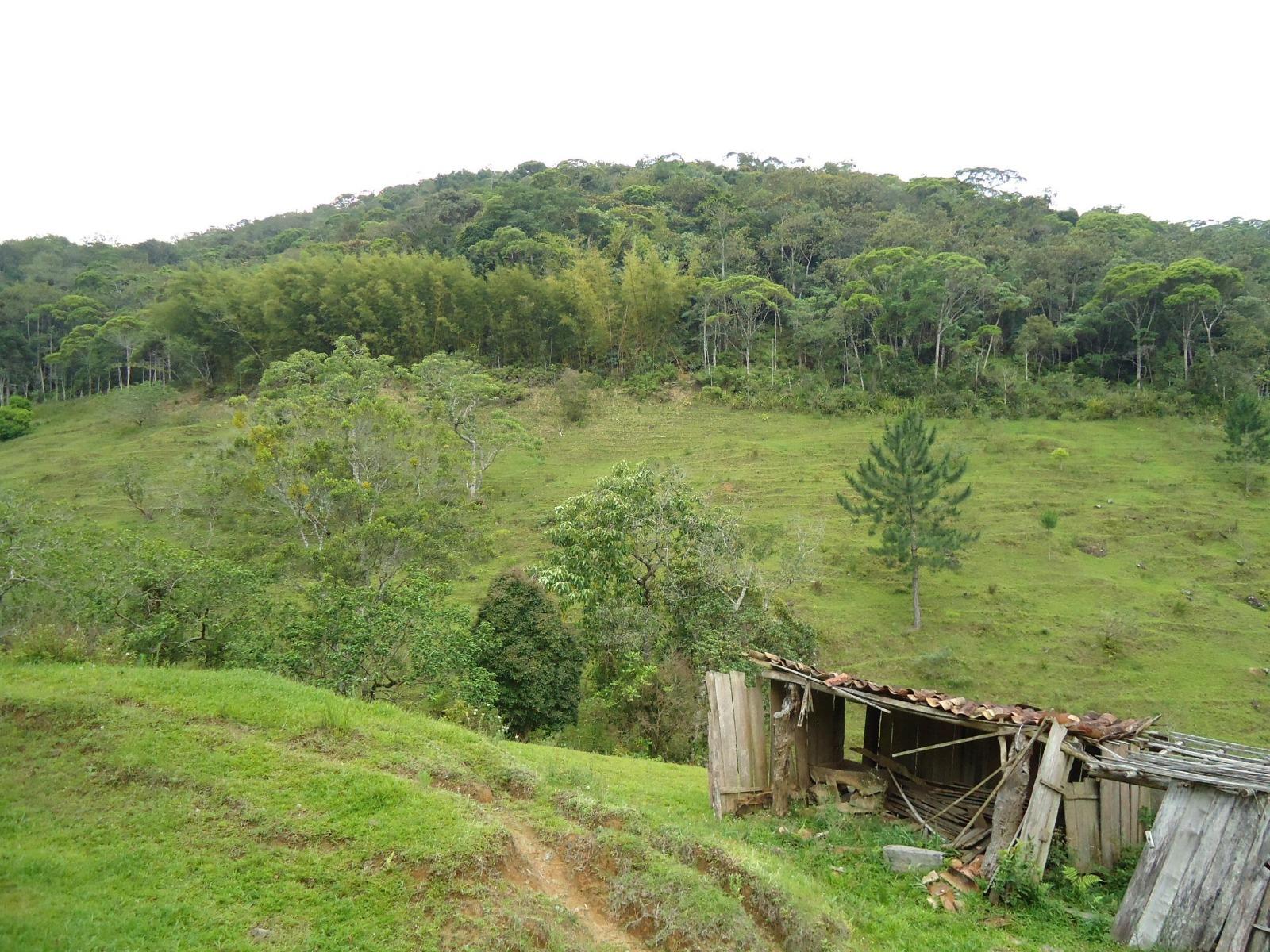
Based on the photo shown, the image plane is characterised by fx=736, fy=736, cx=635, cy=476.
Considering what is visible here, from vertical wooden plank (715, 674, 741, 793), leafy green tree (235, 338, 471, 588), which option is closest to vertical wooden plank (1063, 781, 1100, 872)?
vertical wooden plank (715, 674, 741, 793)

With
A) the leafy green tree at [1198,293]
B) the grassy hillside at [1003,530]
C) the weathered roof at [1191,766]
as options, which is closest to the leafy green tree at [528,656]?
the grassy hillside at [1003,530]

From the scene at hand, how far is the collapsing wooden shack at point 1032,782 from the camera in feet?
22.2

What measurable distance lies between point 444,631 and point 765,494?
2078cm

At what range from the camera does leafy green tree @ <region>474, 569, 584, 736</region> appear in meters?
15.4

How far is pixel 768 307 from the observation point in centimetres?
5050

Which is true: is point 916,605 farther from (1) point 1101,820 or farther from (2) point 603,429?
(2) point 603,429

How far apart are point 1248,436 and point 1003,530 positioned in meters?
12.3

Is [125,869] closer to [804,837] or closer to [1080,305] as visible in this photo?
[804,837]

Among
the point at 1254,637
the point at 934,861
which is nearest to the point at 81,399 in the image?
the point at 934,861

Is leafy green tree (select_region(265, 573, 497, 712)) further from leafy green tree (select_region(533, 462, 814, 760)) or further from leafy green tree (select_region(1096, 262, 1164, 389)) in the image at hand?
leafy green tree (select_region(1096, 262, 1164, 389))

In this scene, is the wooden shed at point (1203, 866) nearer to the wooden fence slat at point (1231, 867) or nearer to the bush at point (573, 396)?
the wooden fence slat at point (1231, 867)

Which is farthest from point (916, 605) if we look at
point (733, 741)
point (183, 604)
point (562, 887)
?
point (183, 604)

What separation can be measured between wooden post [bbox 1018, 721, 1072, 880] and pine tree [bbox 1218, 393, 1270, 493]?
104 feet

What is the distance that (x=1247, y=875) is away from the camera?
21.7ft
